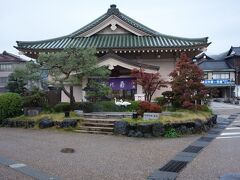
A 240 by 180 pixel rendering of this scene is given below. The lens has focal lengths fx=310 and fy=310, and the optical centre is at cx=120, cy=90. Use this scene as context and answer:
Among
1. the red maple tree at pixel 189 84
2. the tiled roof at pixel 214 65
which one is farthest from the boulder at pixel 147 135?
the tiled roof at pixel 214 65

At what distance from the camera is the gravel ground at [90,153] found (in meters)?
7.91

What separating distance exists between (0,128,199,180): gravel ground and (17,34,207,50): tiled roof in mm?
8422

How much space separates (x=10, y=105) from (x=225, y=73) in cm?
5203

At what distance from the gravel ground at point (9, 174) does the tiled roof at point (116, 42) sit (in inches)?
508

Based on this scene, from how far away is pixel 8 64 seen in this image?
6444cm

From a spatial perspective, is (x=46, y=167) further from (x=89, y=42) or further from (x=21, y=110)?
(x=89, y=42)

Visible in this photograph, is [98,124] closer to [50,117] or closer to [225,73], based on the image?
[50,117]

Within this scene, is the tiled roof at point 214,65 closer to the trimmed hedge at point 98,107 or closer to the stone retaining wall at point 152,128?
the trimmed hedge at point 98,107

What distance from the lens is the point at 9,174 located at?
7.47 metres

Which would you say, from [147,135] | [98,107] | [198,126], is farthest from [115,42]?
[147,135]

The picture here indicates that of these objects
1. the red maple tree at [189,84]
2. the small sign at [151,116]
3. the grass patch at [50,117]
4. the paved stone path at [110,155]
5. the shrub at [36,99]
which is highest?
the red maple tree at [189,84]

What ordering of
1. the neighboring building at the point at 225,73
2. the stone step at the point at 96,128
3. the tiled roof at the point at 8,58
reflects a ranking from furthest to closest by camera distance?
1. the tiled roof at the point at 8,58
2. the neighboring building at the point at 225,73
3. the stone step at the point at 96,128

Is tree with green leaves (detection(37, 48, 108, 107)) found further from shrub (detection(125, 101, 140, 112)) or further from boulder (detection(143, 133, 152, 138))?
boulder (detection(143, 133, 152, 138))

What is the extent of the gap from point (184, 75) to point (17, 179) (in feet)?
36.0
